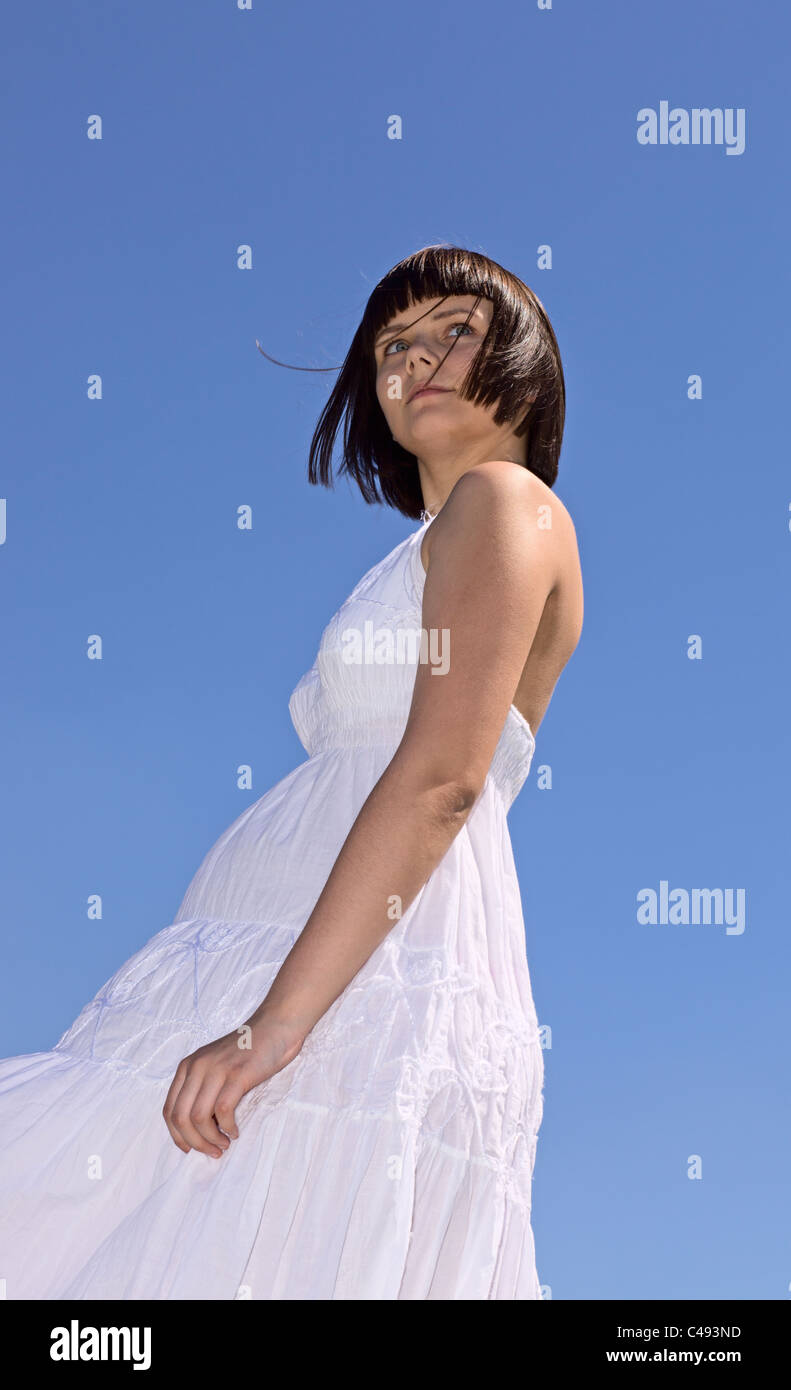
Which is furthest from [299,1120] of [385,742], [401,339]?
[401,339]

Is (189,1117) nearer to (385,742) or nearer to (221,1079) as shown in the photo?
(221,1079)

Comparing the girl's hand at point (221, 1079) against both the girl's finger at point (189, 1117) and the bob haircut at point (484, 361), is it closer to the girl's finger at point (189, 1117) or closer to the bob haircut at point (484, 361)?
the girl's finger at point (189, 1117)

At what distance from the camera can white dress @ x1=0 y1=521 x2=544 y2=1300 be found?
230 centimetres

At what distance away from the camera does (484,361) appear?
128 inches

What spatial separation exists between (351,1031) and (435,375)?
1.61 meters

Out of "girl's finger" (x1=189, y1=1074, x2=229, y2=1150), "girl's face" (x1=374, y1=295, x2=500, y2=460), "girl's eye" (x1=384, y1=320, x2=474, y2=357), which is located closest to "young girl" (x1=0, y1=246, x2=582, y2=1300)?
"girl's finger" (x1=189, y1=1074, x2=229, y2=1150)

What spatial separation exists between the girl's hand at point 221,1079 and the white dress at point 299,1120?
0.29 feet

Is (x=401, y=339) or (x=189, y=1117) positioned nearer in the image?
(x=189, y=1117)

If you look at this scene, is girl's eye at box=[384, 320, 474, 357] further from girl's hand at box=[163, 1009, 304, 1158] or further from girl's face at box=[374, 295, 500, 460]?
girl's hand at box=[163, 1009, 304, 1158]

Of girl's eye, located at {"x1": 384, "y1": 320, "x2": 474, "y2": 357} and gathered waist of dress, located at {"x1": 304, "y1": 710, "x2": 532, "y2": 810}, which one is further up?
girl's eye, located at {"x1": 384, "y1": 320, "x2": 474, "y2": 357}

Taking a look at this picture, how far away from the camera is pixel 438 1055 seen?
243 centimetres

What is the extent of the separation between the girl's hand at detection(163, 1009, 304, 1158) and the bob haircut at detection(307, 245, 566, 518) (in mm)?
1635
